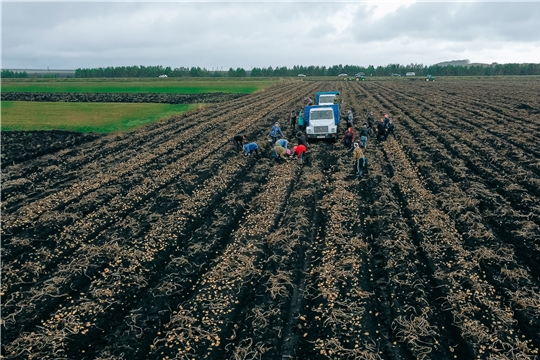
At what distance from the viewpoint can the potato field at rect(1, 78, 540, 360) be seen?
7648 millimetres

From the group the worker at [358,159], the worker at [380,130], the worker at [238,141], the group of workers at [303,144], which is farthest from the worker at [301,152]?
the worker at [380,130]

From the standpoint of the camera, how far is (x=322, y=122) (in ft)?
78.5

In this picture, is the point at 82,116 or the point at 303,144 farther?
the point at 82,116

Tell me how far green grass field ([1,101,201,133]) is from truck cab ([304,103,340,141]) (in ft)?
54.2

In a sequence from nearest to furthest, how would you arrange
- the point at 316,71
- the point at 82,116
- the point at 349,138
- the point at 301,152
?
the point at 301,152, the point at 349,138, the point at 82,116, the point at 316,71

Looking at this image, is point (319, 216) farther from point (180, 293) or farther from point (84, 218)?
point (84, 218)

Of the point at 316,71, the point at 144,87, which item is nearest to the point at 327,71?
the point at 316,71

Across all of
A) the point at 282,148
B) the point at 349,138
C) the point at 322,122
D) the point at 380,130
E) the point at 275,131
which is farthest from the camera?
the point at 322,122

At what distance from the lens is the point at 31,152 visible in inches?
909

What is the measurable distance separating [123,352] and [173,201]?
8003 mm

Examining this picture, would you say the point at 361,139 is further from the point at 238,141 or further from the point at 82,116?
the point at 82,116

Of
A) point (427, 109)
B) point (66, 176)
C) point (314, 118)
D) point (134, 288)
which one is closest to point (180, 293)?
point (134, 288)

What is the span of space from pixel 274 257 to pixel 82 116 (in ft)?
114

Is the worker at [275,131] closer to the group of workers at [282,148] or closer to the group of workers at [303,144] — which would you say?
the group of workers at [303,144]
